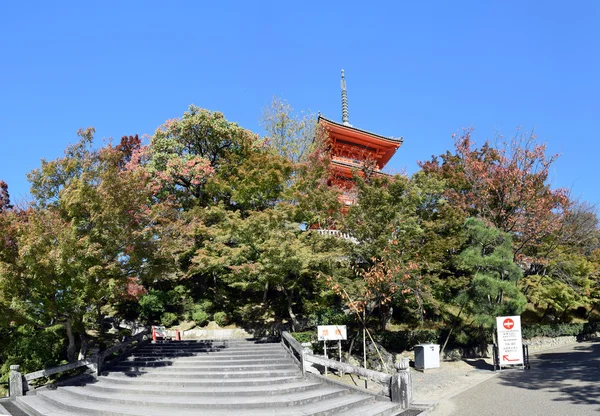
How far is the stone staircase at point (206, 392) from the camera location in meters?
8.41

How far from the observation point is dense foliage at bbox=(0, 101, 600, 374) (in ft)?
33.0

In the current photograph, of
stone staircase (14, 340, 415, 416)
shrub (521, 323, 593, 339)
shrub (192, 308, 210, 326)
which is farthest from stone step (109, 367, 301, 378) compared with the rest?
shrub (521, 323, 593, 339)

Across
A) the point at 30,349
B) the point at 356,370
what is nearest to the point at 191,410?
the point at 356,370

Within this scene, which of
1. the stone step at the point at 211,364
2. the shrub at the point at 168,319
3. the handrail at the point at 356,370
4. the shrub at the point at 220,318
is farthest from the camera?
the shrub at the point at 168,319

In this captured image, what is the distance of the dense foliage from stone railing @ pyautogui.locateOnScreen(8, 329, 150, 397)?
0.61m

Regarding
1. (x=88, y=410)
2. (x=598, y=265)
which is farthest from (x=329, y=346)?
(x=598, y=265)

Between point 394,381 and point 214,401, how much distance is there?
13.2 ft

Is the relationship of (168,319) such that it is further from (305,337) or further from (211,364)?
(305,337)

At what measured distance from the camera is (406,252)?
45.0ft

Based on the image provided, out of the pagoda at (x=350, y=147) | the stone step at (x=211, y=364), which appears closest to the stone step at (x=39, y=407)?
the stone step at (x=211, y=364)

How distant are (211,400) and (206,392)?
46 cm

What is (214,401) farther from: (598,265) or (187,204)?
(598,265)

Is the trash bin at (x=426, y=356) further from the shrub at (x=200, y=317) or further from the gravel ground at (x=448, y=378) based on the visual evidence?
the shrub at (x=200, y=317)

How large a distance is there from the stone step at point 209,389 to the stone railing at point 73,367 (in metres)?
0.83
